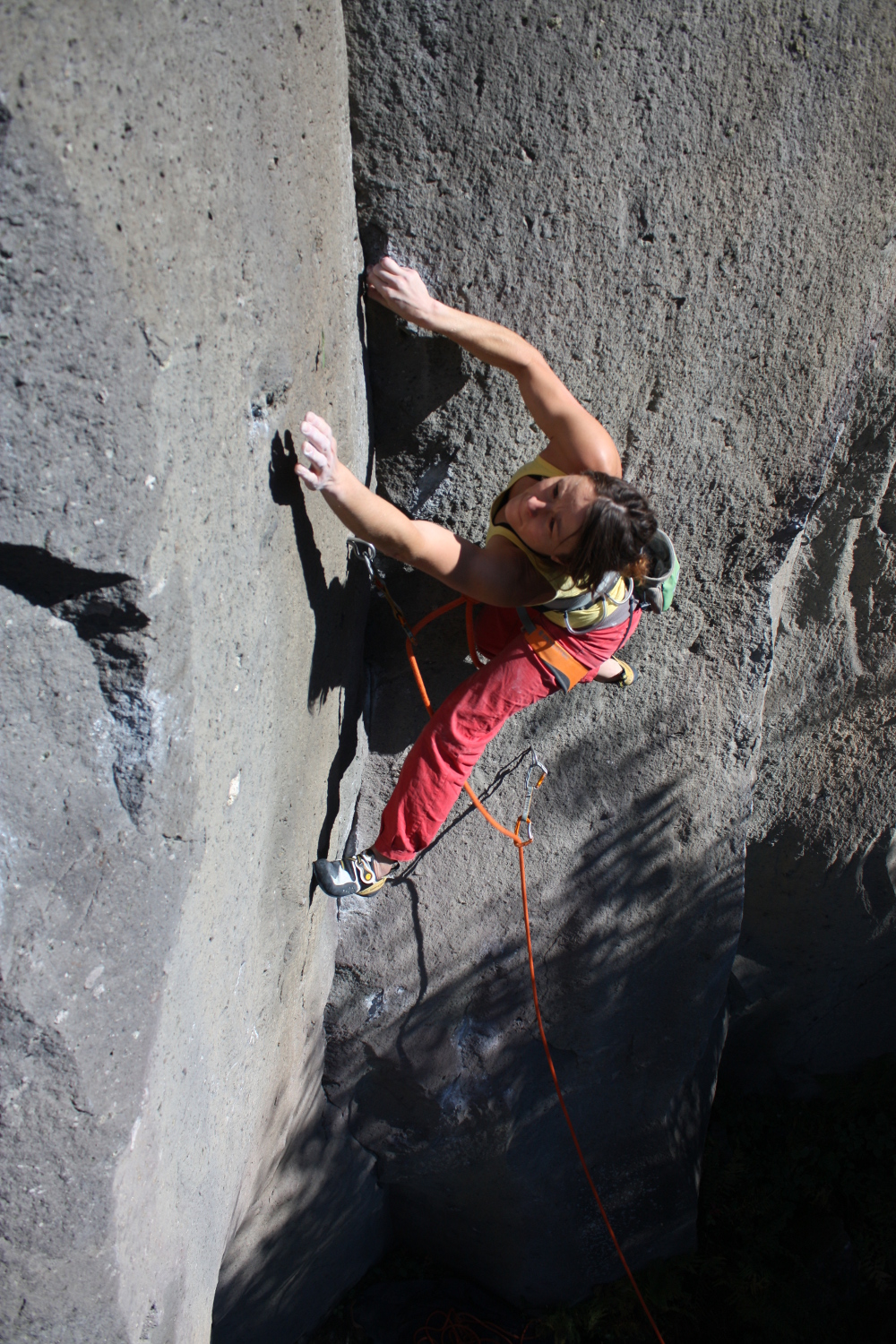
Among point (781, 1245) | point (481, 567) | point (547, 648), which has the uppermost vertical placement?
point (481, 567)

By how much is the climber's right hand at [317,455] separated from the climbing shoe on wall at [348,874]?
102 cm

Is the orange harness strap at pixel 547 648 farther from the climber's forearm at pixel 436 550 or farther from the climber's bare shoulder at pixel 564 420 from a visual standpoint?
the climber's bare shoulder at pixel 564 420

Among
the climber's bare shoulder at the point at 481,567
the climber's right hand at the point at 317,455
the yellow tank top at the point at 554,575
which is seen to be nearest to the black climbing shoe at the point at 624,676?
the yellow tank top at the point at 554,575

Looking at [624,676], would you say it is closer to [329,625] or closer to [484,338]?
[329,625]

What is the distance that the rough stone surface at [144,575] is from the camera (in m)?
0.87

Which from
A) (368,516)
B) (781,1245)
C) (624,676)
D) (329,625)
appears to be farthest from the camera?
(781,1245)

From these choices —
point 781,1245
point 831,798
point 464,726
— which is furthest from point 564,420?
point 781,1245

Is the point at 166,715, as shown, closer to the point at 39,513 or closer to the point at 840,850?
the point at 39,513

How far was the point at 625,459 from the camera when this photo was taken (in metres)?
1.92

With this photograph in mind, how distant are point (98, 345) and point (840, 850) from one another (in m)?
2.83

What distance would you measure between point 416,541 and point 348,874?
0.93 metres

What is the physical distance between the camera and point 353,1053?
9.02 ft

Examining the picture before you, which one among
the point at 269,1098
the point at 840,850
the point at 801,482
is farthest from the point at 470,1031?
the point at 801,482

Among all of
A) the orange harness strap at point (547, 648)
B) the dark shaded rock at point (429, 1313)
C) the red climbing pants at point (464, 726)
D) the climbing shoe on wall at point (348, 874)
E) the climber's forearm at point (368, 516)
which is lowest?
the dark shaded rock at point (429, 1313)
